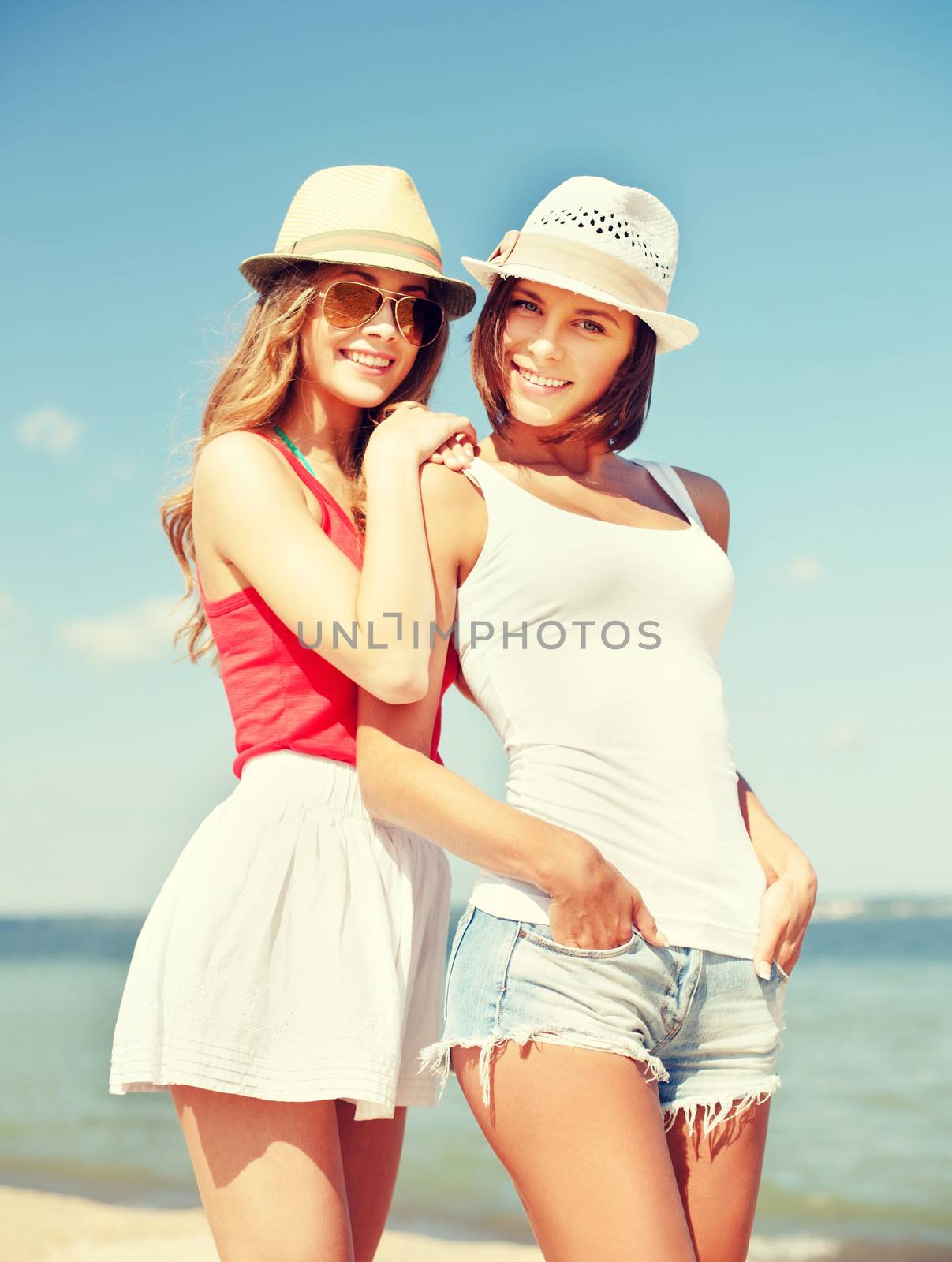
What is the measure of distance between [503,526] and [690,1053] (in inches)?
39.4

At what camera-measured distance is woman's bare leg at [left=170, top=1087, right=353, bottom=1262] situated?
2.05 meters

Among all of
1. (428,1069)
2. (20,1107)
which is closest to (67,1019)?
(20,1107)

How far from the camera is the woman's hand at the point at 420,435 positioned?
2.23 metres

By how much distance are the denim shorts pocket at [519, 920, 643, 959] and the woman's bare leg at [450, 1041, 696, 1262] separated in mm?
147

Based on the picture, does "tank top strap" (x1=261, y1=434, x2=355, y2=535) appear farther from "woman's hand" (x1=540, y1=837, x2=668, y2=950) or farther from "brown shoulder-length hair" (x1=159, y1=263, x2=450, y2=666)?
"woman's hand" (x1=540, y1=837, x2=668, y2=950)

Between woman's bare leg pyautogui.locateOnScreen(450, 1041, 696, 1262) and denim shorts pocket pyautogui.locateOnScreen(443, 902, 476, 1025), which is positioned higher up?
denim shorts pocket pyautogui.locateOnScreen(443, 902, 476, 1025)

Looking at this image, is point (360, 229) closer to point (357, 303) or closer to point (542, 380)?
point (357, 303)

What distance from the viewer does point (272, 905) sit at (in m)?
2.16

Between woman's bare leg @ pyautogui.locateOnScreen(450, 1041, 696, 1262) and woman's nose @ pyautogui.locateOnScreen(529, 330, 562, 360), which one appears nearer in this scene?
woman's bare leg @ pyautogui.locateOnScreen(450, 1041, 696, 1262)

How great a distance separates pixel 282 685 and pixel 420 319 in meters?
0.93

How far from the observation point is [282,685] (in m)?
2.35

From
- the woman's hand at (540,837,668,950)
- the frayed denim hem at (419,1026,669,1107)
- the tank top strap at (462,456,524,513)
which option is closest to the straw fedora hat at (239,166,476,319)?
the tank top strap at (462,456,524,513)

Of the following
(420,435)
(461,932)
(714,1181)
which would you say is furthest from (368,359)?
(714,1181)

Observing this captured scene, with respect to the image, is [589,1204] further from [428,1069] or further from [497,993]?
[428,1069]
